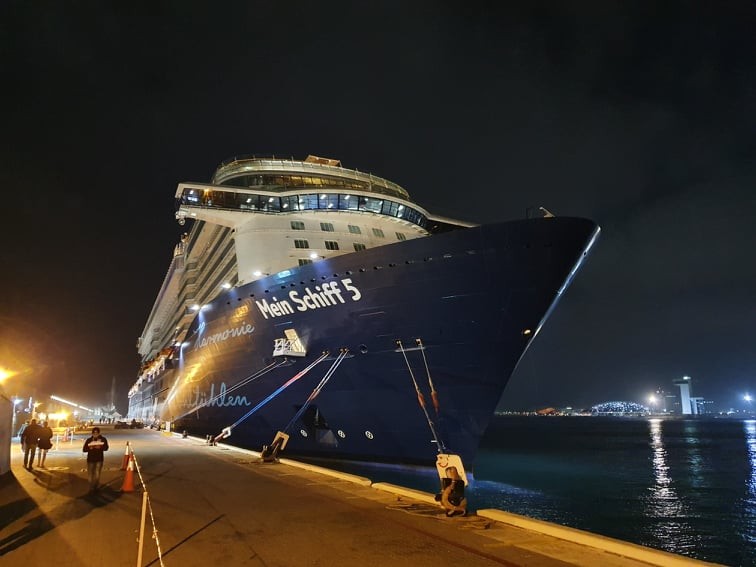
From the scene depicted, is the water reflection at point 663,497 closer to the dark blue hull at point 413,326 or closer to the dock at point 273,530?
the dark blue hull at point 413,326

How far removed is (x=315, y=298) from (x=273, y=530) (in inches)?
323

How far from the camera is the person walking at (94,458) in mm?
8594

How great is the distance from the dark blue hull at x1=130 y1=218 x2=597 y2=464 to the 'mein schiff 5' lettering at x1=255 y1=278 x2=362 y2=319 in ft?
0.10

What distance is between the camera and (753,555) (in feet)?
36.9

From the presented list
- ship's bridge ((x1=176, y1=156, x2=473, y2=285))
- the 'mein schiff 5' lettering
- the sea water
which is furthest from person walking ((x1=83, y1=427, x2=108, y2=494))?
ship's bridge ((x1=176, y1=156, x2=473, y2=285))

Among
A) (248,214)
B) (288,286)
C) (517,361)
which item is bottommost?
(517,361)

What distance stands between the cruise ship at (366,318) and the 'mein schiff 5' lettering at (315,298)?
44 millimetres

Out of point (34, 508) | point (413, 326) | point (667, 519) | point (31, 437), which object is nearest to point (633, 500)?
point (667, 519)

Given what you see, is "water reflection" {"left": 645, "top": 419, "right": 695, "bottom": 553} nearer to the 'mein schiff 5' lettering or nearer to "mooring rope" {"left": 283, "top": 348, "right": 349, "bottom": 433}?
"mooring rope" {"left": 283, "top": 348, "right": 349, "bottom": 433}

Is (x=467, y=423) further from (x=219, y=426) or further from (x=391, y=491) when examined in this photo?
(x=219, y=426)

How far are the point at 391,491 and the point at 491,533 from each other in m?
2.70

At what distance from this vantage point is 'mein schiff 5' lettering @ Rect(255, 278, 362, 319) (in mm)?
13180

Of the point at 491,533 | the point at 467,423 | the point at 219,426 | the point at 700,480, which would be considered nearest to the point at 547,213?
the point at 467,423

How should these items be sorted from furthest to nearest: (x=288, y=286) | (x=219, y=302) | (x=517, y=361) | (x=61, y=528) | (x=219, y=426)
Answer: (x=219, y=426)
(x=219, y=302)
(x=288, y=286)
(x=517, y=361)
(x=61, y=528)
